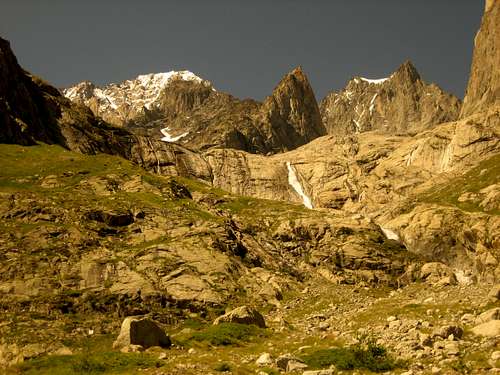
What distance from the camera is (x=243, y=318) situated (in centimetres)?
4584

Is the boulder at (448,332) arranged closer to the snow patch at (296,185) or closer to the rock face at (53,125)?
the rock face at (53,125)

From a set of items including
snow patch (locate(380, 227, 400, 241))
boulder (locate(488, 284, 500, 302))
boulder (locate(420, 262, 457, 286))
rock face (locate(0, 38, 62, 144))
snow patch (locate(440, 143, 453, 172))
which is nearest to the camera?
boulder (locate(488, 284, 500, 302))

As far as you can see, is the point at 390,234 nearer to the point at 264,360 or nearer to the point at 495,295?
the point at 495,295

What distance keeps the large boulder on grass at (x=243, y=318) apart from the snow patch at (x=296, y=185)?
124 metres

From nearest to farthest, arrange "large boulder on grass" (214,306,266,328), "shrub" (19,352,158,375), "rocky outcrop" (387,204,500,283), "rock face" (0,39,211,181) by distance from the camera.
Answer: "shrub" (19,352,158,375) → "large boulder on grass" (214,306,266,328) → "rocky outcrop" (387,204,500,283) → "rock face" (0,39,211,181)

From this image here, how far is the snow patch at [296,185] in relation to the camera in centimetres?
17300

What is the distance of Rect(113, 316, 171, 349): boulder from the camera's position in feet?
118

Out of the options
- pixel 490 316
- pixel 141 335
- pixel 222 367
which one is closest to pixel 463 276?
pixel 490 316

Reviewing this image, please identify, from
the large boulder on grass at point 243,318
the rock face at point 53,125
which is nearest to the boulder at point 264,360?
the large boulder on grass at point 243,318

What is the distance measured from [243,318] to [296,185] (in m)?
137

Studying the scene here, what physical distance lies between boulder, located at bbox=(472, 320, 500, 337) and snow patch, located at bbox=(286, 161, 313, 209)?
141 m

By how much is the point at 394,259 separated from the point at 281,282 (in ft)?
91.5

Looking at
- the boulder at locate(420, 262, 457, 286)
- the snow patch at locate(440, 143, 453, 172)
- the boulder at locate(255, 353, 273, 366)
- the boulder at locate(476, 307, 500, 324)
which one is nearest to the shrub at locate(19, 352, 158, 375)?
the boulder at locate(255, 353, 273, 366)

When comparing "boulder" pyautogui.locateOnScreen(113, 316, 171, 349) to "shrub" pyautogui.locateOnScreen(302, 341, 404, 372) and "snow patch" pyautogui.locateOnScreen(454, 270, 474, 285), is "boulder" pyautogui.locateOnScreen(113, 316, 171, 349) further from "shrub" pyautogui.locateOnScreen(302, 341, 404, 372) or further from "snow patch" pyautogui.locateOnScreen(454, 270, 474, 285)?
"snow patch" pyautogui.locateOnScreen(454, 270, 474, 285)
